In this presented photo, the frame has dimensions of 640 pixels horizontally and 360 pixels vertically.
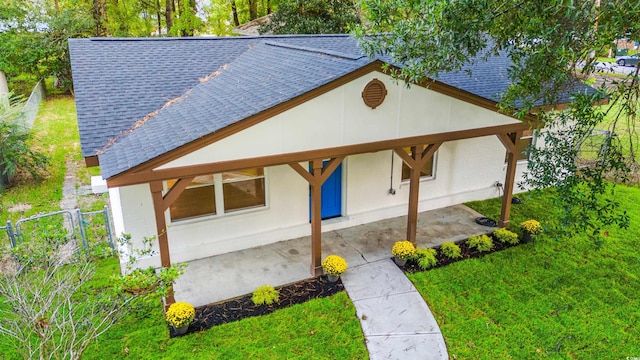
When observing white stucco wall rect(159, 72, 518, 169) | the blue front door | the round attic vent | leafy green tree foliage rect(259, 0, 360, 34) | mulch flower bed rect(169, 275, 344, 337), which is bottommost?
mulch flower bed rect(169, 275, 344, 337)

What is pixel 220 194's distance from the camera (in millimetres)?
9773

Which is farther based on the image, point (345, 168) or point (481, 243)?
point (345, 168)

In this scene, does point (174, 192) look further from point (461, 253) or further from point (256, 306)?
point (461, 253)

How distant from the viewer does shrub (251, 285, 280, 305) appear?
26.7ft

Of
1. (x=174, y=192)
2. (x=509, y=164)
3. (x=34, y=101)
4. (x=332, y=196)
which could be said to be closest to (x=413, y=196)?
(x=332, y=196)

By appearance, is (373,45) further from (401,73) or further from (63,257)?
(63,257)

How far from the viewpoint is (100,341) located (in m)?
7.23

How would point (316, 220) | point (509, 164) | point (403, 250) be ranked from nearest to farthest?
point (316, 220) → point (403, 250) → point (509, 164)

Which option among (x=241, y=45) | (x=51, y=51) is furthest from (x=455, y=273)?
(x=51, y=51)

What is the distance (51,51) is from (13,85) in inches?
178

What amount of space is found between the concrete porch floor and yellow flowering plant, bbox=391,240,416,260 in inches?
21.0

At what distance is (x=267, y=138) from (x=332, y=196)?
3.77 m

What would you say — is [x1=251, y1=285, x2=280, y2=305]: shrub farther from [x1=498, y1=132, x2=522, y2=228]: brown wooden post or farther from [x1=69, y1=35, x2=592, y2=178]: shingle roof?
[x1=498, y1=132, x2=522, y2=228]: brown wooden post

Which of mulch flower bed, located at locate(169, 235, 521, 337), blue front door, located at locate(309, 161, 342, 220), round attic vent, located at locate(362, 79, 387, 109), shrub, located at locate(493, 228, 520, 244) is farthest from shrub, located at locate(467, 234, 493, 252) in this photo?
round attic vent, located at locate(362, 79, 387, 109)
